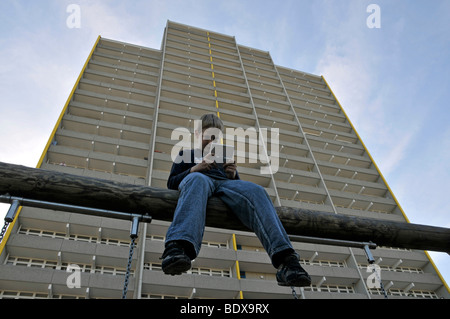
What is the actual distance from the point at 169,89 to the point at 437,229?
29868 millimetres

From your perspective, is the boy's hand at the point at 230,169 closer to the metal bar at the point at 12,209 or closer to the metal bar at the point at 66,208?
the metal bar at the point at 66,208

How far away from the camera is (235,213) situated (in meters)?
1.86

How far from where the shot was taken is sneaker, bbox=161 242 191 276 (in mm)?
1411

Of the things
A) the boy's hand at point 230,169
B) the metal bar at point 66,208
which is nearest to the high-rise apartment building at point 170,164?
the boy's hand at point 230,169

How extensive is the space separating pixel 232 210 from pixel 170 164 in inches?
871

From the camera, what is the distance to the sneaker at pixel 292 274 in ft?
4.80

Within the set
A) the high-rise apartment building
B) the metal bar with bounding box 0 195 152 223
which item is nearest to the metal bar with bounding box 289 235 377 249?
the metal bar with bounding box 0 195 152 223

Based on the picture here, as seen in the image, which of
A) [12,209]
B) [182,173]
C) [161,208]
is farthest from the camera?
[182,173]

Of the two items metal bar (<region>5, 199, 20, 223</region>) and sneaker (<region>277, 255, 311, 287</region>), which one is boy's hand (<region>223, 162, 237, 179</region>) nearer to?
sneaker (<region>277, 255, 311, 287</region>)

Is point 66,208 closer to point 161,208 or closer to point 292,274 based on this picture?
point 161,208

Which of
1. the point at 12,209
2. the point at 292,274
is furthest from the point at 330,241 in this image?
the point at 12,209

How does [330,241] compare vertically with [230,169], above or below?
below
